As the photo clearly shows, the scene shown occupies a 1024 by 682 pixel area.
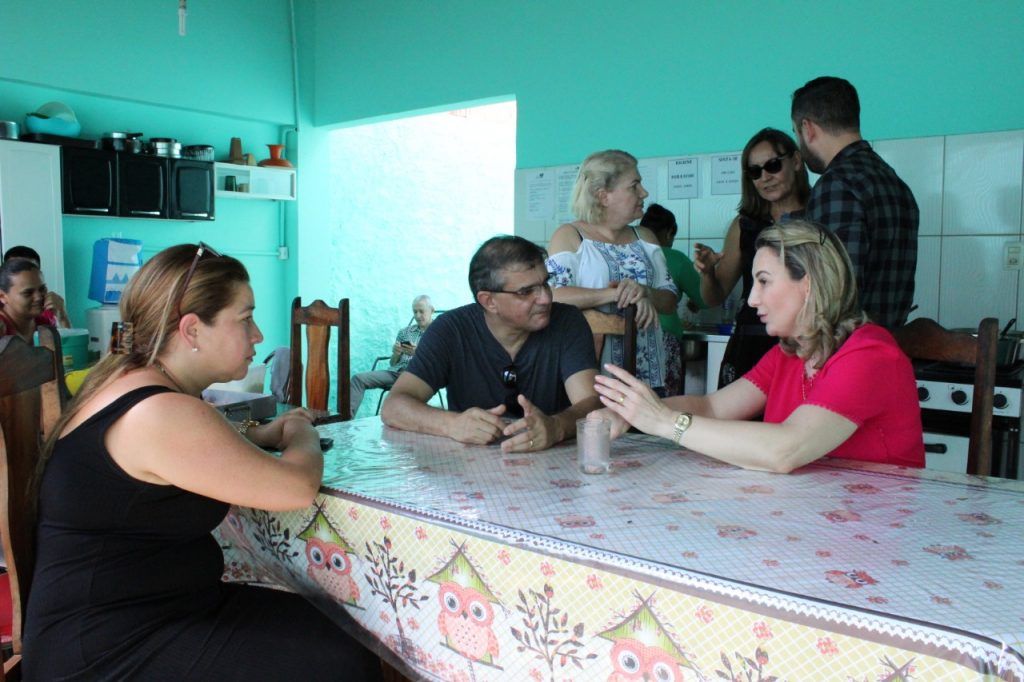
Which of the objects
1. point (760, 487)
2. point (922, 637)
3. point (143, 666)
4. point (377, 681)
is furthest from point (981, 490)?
point (143, 666)

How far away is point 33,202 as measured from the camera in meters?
4.40

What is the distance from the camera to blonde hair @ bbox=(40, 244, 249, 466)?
1.35m

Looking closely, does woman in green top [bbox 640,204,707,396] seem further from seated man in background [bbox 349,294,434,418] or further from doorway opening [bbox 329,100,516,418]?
doorway opening [bbox 329,100,516,418]

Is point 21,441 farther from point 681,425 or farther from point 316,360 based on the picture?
point 316,360

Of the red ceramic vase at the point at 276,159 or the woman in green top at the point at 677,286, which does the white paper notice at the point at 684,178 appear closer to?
the woman in green top at the point at 677,286

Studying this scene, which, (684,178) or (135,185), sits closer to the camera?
(684,178)

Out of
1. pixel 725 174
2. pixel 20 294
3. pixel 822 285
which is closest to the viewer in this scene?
pixel 822 285

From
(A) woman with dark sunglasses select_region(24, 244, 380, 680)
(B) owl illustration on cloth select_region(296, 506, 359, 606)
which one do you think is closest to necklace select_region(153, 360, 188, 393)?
(A) woman with dark sunglasses select_region(24, 244, 380, 680)

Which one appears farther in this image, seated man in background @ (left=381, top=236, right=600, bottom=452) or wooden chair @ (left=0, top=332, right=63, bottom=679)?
seated man in background @ (left=381, top=236, right=600, bottom=452)

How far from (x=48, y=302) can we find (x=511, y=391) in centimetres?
296

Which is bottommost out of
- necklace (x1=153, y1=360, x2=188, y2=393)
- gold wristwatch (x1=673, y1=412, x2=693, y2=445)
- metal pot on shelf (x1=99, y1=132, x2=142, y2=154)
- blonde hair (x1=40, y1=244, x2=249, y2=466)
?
gold wristwatch (x1=673, y1=412, x2=693, y2=445)

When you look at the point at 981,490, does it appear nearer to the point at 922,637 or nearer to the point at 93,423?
the point at 922,637

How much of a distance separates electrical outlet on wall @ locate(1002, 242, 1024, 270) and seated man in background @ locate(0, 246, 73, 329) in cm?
402

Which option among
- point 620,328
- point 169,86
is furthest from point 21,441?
point 169,86
